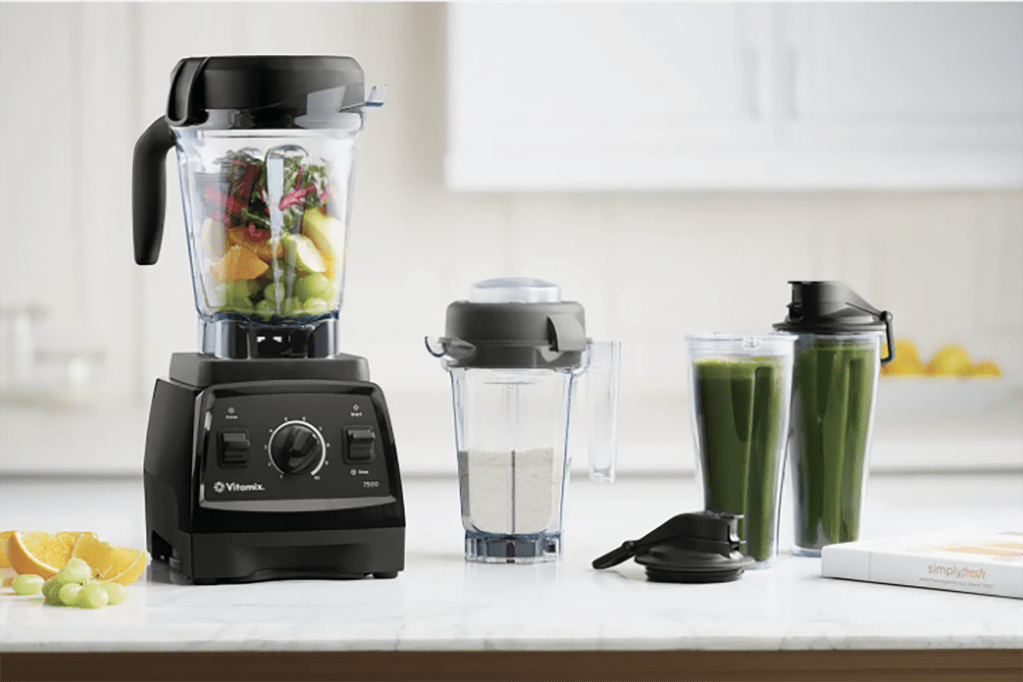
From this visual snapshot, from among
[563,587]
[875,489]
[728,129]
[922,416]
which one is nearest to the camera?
[563,587]

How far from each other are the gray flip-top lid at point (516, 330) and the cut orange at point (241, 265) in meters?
0.19

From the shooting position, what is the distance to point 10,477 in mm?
2047

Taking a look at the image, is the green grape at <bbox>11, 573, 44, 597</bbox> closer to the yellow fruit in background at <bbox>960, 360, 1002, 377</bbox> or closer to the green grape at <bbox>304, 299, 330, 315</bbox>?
the green grape at <bbox>304, 299, 330, 315</bbox>

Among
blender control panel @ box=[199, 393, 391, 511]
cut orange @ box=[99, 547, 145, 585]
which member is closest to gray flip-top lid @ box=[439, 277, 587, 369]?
blender control panel @ box=[199, 393, 391, 511]

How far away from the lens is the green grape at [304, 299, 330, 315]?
4.21ft

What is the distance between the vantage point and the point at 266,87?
1.22 m

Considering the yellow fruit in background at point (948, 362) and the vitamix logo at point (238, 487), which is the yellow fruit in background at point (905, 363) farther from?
the vitamix logo at point (238, 487)

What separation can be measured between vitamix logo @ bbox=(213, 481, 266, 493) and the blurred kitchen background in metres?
1.45

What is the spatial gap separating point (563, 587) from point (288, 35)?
2136 millimetres

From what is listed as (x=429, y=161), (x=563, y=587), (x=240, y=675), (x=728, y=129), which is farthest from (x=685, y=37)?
(x=240, y=675)

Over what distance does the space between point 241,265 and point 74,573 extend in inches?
13.0

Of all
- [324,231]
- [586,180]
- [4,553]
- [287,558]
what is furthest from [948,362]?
[4,553]

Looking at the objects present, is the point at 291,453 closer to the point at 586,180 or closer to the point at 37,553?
the point at 37,553

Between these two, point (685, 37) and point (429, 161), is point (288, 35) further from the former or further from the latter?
point (685, 37)
